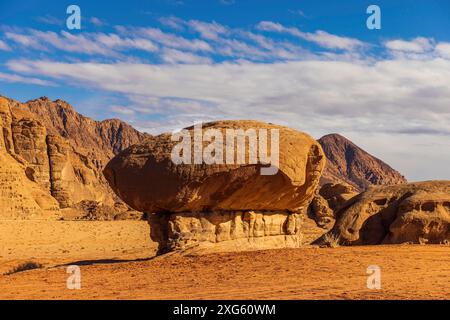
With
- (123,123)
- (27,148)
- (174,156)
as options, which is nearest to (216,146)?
(174,156)

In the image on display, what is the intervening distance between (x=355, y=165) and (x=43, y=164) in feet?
257

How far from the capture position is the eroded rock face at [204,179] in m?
13.4

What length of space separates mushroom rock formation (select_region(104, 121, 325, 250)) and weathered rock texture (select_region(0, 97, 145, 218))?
36856mm

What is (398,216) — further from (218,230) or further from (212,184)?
(212,184)

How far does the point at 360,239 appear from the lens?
1661 centimetres

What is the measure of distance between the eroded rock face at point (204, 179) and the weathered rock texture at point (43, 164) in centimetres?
3676

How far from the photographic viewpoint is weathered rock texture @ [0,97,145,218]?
50.2 m

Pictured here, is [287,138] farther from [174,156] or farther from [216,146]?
[174,156]

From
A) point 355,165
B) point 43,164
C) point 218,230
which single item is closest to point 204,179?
point 218,230

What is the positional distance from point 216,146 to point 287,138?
189 centimetres

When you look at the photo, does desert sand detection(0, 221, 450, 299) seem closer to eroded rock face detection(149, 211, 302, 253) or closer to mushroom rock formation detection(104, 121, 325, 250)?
eroded rock face detection(149, 211, 302, 253)

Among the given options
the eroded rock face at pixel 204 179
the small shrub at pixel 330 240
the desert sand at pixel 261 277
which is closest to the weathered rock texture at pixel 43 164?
A: the eroded rock face at pixel 204 179

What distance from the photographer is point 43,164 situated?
8288cm

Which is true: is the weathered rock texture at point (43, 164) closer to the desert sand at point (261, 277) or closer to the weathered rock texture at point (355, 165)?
the desert sand at point (261, 277)
